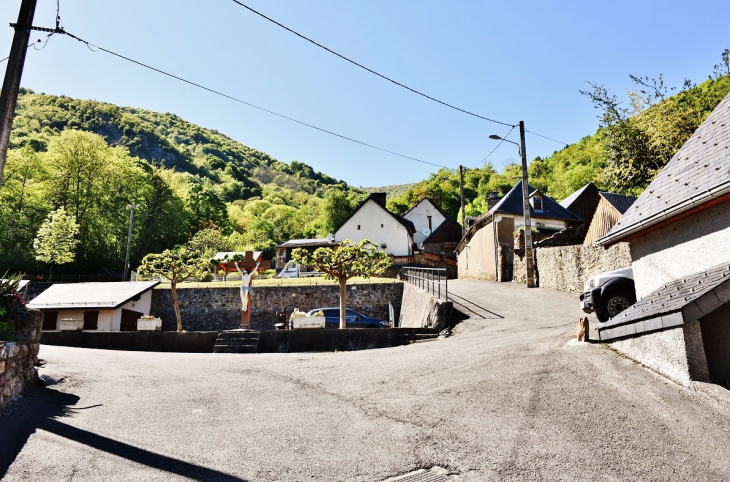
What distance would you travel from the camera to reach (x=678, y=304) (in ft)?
19.1

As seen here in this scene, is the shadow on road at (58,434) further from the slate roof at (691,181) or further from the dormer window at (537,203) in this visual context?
the dormer window at (537,203)

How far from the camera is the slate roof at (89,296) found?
27.4 metres

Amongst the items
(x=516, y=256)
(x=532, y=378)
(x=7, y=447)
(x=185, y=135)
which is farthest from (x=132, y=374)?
(x=185, y=135)

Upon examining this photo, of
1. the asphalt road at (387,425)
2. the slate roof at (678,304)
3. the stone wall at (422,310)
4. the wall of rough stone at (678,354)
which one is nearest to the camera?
the asphalt road at (387,425)

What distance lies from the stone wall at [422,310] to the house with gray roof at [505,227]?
5530 millimetres

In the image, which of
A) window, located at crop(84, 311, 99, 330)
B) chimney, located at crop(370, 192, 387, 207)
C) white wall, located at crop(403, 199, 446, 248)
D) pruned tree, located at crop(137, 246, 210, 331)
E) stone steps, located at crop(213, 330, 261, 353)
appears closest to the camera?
stone steps, located at crop(213, 330, 261, 353)

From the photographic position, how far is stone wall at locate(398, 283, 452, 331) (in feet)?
55.5

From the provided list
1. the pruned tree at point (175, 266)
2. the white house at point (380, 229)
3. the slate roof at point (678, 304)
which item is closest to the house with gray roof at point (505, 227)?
the white house at point (380, 229)

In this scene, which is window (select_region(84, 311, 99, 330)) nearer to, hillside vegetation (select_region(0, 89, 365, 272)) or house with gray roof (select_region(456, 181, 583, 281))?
hillside vegetation (select_region(0, 89, 365, 272))

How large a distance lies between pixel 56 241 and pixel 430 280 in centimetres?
3814

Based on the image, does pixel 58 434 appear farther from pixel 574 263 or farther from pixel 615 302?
pixel 574 263

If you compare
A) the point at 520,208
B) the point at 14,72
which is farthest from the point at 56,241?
the point at 14,72

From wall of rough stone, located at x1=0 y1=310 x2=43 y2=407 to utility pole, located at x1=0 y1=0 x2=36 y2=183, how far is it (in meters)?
2.36

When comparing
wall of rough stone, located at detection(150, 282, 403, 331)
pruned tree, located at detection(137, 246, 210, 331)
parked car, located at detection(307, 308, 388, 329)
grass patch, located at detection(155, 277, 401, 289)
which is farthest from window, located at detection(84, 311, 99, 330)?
parked car, located at detection(307, 308, 388, 329)
